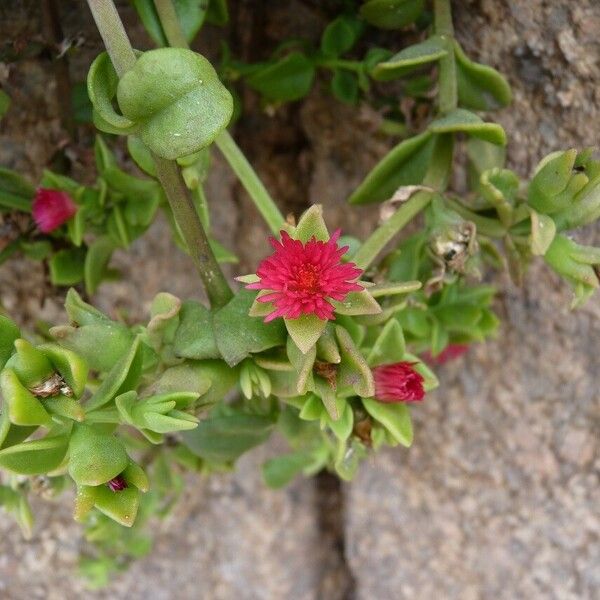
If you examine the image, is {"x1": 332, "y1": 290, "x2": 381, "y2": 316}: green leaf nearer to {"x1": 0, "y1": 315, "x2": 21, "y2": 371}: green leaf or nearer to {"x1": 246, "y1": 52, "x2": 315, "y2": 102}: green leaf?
{"x1": 0, "y1": 315, "x2": 21, "y2": 371}: green leaf

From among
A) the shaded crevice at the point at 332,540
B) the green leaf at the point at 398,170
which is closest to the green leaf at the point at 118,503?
the green leaf at the point at 398,170

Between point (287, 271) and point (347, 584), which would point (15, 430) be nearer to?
point (287, 271)

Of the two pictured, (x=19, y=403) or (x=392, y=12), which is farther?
(x=392, y=12)

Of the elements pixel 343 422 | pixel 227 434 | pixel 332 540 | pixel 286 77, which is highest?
pixel 286 77

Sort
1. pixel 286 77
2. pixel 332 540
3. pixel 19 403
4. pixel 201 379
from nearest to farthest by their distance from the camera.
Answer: pixel 19 403 → pixel 201 379 → pixel 286 77 → pixel 332 540

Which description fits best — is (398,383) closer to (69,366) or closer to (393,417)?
(393,417)

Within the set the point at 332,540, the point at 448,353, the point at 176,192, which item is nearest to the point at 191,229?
the point at 176,192

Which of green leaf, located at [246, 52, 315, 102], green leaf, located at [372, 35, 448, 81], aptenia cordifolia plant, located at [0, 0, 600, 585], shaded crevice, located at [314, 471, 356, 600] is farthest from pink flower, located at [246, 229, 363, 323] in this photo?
shaded crevice, located at [314, 471, 356, 600]
